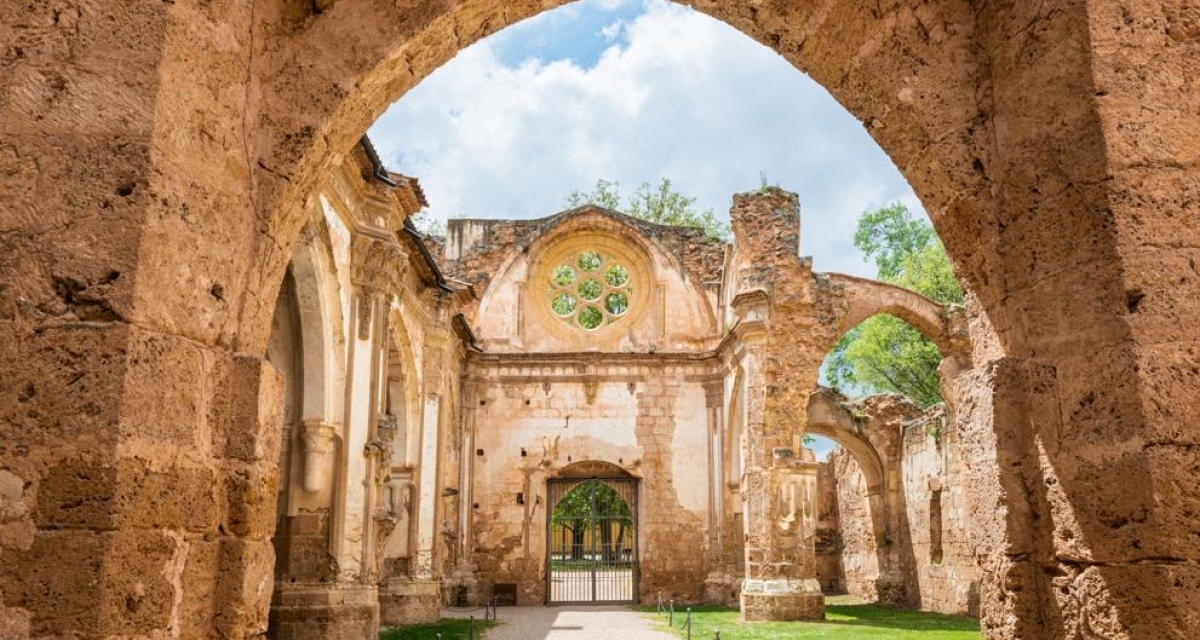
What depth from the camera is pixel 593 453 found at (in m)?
21.4

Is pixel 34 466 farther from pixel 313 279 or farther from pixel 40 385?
pixel 313 279

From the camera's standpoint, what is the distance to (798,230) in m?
17.5

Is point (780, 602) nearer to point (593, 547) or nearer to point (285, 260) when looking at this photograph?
point (593, 547)

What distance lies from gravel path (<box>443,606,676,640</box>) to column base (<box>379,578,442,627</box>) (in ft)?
3.90

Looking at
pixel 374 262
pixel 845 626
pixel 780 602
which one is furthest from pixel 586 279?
pixel 374 262

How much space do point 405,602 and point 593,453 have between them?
7051 mm

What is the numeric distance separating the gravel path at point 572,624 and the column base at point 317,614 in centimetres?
274

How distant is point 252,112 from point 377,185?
8400 millimetres

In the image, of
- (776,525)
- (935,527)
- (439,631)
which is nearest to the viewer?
(439,631)

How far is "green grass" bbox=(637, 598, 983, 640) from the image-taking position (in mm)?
12758

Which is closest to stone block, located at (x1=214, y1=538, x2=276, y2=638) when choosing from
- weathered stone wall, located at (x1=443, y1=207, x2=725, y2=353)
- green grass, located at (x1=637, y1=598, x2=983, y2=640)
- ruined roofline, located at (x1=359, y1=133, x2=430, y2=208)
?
ruined roofline, located at (x1=359, y1=133, x2=430, y2=208)

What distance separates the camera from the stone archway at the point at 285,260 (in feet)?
10.5

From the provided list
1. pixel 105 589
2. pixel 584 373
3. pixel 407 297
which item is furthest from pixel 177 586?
pixel 584 373

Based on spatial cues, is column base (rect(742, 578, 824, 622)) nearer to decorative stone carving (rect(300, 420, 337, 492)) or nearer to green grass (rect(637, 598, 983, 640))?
green grass (rect(637, 598, 983, 640))
